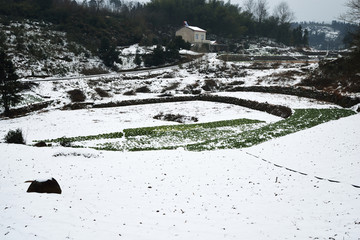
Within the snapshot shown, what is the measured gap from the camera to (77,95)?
1555 inches

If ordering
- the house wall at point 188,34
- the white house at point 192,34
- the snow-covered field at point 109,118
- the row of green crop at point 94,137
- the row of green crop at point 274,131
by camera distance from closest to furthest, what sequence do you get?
the row of green crop at point 274,131 → the row of green crop at point 94,137 → the snow-covered field at point 109,118 → the white house at point 192,34 → the house wall at point 188,34

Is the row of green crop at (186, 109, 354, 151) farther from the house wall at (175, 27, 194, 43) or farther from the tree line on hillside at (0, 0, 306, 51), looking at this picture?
the house wall at (175, 27, 194, 43)

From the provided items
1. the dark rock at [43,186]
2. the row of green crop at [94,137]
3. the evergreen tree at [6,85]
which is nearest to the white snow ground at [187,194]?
the dark rock at [43,186]

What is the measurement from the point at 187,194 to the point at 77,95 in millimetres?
34208

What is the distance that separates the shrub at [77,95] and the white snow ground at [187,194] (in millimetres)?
23512

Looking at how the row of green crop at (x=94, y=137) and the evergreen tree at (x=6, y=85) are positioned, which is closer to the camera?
the row of green crop at (x=94, y=137)

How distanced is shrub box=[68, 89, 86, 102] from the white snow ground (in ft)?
77.1

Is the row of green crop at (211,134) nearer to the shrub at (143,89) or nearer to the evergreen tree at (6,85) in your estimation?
the evergreen tree at (6,85)

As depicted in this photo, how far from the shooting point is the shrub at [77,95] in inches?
1523

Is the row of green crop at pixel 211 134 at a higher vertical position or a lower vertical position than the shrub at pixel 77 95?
lower

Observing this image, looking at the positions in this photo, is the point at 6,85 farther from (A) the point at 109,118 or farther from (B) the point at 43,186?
(B) the point at 43,186

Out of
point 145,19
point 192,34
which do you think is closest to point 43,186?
point 192,34

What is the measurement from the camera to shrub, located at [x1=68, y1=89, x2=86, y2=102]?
127 ft

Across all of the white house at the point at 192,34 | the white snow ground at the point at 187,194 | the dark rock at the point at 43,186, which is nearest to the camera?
the white snow ground at the point at 187,194
